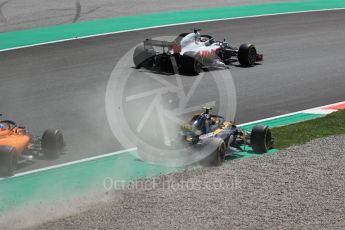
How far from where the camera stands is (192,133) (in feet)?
50.3

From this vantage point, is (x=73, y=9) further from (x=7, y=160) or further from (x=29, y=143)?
(x=7, y=160)

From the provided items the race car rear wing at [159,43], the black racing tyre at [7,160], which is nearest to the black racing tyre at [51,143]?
the black racing tyre at [7,160]

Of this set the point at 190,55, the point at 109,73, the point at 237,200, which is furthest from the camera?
the point at 109,73


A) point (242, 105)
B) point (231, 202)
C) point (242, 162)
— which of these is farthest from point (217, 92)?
point (231, 202)

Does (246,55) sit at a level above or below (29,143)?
below

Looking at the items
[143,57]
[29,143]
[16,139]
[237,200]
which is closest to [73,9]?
[143,57]

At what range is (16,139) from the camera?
15539 mm

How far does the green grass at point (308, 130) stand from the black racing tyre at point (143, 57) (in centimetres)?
746

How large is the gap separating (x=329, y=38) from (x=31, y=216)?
19946 millimetres

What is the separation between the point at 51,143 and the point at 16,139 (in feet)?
2.64

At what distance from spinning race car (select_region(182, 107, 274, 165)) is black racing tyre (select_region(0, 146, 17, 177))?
12.2 feet

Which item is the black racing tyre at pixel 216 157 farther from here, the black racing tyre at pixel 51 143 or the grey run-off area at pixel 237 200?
the black racing tyre at pixel 51 143

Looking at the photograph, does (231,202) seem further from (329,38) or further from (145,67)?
(329,38)

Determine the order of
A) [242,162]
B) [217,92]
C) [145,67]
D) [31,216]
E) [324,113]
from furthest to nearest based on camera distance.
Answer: [145,67]
[217,92]
[324,113]
[242,162]
[31,216]
